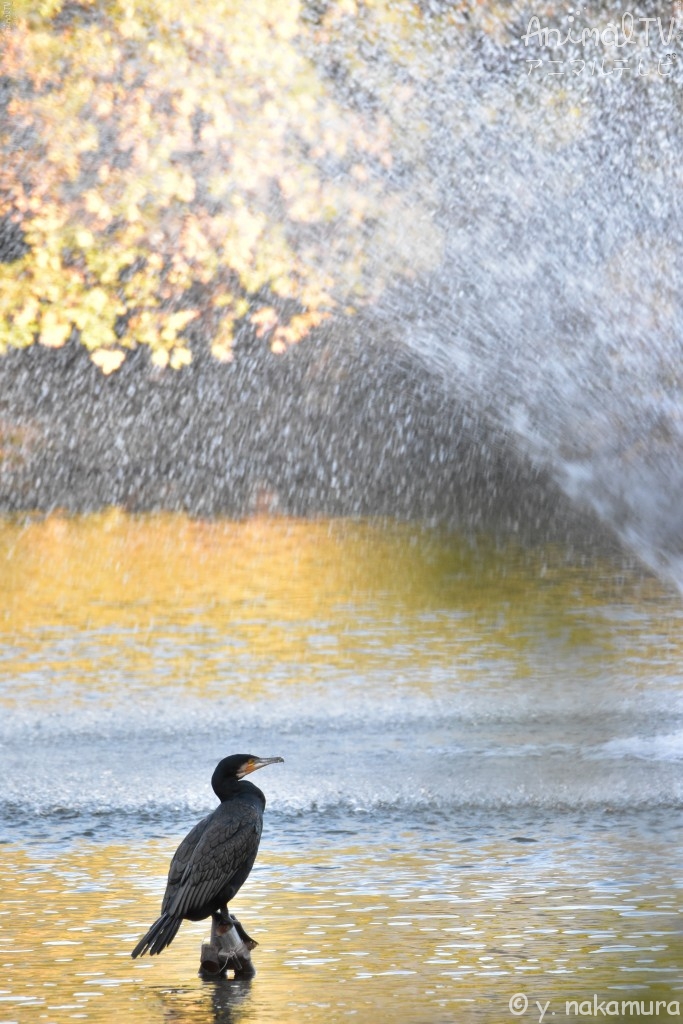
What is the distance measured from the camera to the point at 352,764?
7871 millimetres

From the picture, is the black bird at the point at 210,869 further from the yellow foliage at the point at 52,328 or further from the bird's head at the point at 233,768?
the yellow foliage at the point at 52,328

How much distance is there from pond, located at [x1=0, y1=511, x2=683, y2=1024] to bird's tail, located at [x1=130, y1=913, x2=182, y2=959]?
101 millimetres

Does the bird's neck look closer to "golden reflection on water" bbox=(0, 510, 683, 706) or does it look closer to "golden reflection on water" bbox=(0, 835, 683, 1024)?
"golden reflection on water" bbox=(0, 835, 683, 1024)

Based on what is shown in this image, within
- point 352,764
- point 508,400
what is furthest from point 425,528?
point 352,764

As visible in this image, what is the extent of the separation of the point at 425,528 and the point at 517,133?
621cm

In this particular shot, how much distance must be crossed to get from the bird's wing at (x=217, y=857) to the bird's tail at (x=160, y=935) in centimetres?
2

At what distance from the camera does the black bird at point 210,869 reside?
475cm

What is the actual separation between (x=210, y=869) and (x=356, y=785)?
261 centimetres

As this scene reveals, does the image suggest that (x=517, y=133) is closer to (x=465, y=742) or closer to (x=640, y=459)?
(x=640, y=459)

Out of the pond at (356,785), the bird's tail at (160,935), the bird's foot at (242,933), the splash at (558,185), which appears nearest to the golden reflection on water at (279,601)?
the pond at (356,785)

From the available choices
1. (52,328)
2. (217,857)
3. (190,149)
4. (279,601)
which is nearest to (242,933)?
(217,857)

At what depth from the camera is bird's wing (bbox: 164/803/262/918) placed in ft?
15.7

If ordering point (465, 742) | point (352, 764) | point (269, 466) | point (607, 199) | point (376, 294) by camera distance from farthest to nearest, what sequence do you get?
point (269, 466) → point (376, 294) → point (607, 199) → point (465, 742) → point (352, 764)

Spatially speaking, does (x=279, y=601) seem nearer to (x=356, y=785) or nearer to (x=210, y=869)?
(x=356, y=785)
